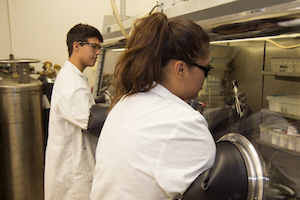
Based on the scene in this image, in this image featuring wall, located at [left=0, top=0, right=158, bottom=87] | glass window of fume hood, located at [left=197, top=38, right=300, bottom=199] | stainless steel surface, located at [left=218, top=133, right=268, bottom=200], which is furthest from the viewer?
wall, located at [left=0, top=0, right=158, bottom=87]

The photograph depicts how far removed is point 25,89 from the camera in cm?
220

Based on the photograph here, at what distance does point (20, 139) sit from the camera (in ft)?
7.21

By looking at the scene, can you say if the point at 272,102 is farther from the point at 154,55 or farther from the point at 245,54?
the point at 154,55

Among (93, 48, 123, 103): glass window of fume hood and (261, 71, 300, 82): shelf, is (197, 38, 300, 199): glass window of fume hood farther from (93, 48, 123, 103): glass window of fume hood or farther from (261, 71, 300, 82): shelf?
(93, 48, 123, 103): glass window of fume hood

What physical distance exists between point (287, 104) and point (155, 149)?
1.76 ft

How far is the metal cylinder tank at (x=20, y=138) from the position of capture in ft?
7.07

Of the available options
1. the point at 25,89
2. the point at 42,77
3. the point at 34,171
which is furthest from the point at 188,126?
the point at 42,77

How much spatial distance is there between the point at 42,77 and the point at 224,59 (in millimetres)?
2117

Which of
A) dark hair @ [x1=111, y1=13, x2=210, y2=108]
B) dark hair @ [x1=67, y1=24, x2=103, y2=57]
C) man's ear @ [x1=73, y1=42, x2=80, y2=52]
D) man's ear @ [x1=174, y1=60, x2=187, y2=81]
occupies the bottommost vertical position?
man's ear @ [x1=174, y1=60, x2=187, y2=81]

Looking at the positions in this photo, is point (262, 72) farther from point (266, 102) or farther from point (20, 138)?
point (20, 138)

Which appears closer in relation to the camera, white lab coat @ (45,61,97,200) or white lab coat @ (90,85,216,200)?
white lab coat @ (90,85,216,200)

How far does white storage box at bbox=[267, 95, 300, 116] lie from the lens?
83cm

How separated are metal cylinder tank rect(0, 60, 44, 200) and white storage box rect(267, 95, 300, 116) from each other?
2066 mm

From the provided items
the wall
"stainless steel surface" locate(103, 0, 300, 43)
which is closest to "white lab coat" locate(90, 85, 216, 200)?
"stainless steel surface" locate(103, 0, 300, 43)
